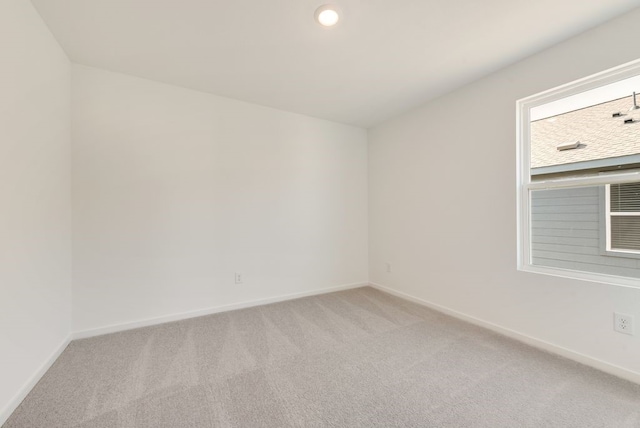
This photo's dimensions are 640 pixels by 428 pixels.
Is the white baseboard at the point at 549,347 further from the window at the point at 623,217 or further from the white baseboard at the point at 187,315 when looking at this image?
the white baseboard at the point at 187,315

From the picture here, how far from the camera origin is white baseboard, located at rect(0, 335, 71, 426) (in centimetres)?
131

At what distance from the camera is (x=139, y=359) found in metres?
1.84

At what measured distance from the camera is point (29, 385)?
1.51 m

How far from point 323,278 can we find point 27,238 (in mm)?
2798

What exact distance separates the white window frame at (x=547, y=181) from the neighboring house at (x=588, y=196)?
5 cm

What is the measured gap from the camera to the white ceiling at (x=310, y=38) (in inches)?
62.1

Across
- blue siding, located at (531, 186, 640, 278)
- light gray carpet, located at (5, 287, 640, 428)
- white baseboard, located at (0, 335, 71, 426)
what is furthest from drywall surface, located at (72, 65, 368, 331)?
blue siding, located at (531, 186, 640, 278)

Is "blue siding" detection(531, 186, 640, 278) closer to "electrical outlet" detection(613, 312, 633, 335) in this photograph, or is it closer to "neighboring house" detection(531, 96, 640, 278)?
"neighboring house" detection(531, 96, 640, 278)

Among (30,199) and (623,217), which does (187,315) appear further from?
(623,217)

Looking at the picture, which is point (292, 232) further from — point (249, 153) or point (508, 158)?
point (508, 158)

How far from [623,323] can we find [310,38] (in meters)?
2.96

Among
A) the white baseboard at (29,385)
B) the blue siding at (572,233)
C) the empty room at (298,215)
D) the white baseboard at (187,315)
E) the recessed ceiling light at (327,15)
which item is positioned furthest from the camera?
Result: the white baseboard at (187,315)

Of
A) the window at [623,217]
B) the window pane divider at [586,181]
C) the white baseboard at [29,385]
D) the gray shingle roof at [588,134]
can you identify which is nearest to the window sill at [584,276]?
the window at [623,217]

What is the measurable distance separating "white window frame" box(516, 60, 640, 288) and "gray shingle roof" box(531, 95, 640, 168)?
0.09 meters
